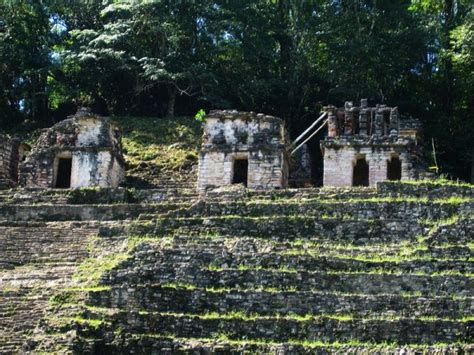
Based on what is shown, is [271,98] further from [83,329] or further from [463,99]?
[83,329]

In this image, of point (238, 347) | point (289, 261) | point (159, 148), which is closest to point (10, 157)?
point (159, 148)

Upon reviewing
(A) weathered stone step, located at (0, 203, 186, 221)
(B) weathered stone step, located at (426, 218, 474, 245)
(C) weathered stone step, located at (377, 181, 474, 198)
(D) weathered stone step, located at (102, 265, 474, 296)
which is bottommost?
(D) weathered stone step, located at (102, 265, 474, 296)

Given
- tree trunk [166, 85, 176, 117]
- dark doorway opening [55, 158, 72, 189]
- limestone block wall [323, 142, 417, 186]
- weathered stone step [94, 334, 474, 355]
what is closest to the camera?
weathered stone step [94, 334, 474, 355]

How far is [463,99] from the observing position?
45906mm

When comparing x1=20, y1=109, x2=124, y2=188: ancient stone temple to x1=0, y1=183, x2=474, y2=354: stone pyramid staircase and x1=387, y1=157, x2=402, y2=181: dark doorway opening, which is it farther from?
x1=387, y1=157, x2=402, y2=181: dark doorway opening

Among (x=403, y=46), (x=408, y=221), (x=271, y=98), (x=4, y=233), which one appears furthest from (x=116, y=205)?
(x=403, y=46)

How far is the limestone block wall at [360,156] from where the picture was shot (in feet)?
123

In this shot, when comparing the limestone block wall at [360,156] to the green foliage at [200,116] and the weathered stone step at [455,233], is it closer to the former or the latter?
the weathered stone step at [455,233]

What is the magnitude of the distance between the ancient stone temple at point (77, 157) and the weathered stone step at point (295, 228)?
7061 mm

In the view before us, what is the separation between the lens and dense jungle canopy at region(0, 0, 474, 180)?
45250 mm

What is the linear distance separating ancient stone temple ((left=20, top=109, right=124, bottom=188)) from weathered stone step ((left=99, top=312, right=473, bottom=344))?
1229 centimetres

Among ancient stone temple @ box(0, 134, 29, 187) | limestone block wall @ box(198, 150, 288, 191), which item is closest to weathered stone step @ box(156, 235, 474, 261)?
limestone block wall @ box(198, 150, 288, 191)

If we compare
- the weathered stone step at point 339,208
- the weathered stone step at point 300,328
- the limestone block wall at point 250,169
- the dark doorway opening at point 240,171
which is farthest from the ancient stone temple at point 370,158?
the weathered stone step at point 300,328

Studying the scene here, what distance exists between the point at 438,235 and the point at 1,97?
23890 mm
